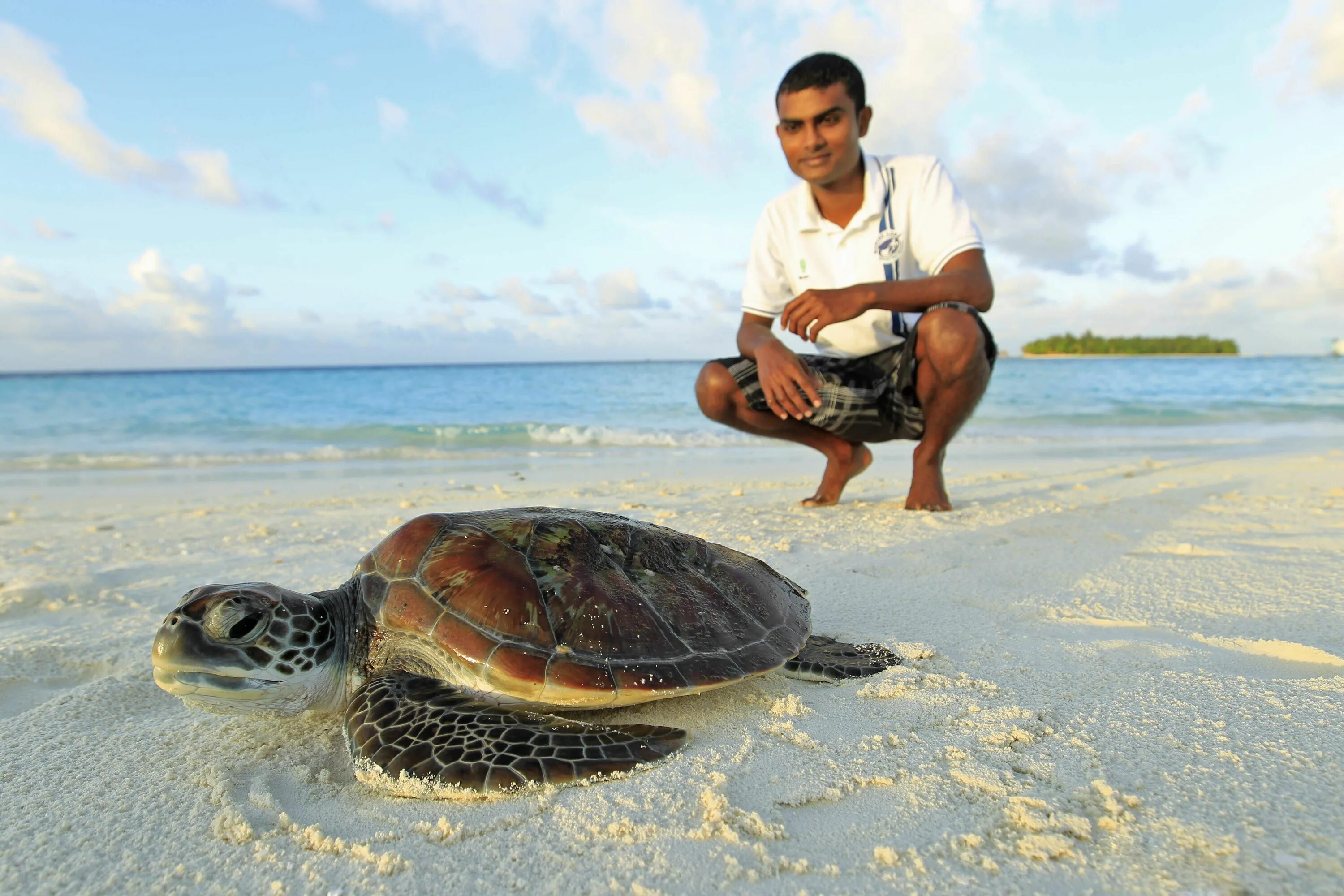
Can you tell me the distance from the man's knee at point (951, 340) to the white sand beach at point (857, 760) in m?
0.94

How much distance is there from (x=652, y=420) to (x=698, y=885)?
1235cm

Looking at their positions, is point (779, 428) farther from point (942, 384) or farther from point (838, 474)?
point (942, 384)

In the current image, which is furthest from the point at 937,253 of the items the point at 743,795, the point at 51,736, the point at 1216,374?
the point at 1216,374

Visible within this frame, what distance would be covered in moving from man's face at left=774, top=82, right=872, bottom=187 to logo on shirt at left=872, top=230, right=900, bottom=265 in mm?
379

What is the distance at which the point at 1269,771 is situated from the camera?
126 centimetres

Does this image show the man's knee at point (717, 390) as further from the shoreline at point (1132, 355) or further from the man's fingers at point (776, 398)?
the shoreline at point (1132, 355)

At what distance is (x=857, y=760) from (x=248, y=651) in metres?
1.30

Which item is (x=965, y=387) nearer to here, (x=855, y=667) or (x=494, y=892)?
(x=855, y=667)

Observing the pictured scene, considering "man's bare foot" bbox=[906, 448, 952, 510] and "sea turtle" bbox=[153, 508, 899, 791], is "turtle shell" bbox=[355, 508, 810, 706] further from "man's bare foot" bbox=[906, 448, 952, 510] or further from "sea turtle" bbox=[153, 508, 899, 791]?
"man's bare foot" bbox=[906, 448, 952, 510]

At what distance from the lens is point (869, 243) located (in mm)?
3676

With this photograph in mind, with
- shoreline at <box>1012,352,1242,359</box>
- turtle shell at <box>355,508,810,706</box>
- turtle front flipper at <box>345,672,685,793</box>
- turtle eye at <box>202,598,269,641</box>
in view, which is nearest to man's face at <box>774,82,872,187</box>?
turtle shell at <box>355,508,810,706</box>

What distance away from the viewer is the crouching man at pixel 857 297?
11.4ft

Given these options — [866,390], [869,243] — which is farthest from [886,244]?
[866,390]

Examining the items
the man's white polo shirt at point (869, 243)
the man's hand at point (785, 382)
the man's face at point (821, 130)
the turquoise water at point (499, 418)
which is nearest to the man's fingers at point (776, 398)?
the man's hand at point (785, 382)
